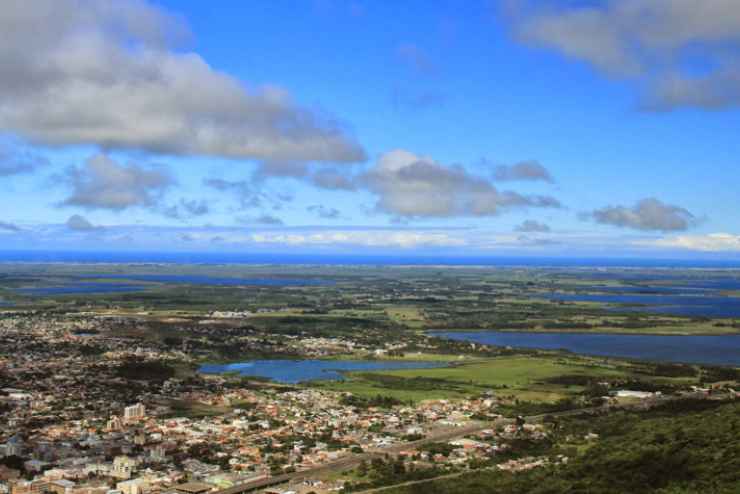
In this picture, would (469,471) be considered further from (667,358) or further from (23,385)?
(667,358)

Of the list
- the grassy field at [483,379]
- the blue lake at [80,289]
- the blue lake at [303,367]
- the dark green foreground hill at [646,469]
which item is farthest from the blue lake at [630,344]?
the blue lake at [80,289]

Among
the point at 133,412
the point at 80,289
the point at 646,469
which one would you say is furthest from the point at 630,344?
the point at 80,289

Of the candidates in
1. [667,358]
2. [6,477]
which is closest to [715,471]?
[6,477]

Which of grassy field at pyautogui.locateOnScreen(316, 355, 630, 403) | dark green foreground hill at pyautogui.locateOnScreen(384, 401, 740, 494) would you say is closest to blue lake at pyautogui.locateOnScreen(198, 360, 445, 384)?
grassy field at pyautogui.locateOnScreen(316, 355, 630, 403)

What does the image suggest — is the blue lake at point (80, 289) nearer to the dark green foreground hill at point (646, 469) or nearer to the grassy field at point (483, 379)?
the grassy field at point (483, 379)

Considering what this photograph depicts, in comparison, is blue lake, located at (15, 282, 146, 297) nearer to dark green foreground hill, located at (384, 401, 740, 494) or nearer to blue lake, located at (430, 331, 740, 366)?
blue lake, located at (430, 331, 740, 366)

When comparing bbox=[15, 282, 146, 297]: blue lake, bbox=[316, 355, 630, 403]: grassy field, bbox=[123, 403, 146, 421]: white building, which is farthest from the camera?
bbox=[15, 282, 146, 297]: blue lake
